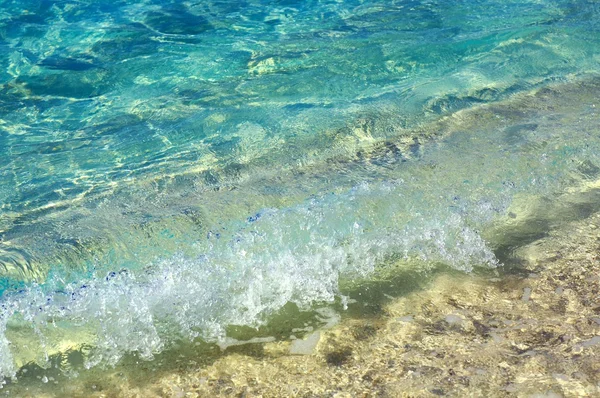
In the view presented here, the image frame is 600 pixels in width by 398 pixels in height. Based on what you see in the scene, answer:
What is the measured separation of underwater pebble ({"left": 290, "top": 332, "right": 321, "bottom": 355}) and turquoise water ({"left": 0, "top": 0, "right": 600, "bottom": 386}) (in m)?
0.33

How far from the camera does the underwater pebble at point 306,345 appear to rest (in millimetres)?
3219

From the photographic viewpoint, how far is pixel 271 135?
218 inches

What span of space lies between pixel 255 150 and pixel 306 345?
2379 mm

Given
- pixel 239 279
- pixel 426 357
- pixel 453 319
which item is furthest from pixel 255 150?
pixel 426 357

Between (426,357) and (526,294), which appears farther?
(526,294)

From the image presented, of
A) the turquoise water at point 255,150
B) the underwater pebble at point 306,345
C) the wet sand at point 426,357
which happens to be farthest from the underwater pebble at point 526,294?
the underwater pebble at point 306,345

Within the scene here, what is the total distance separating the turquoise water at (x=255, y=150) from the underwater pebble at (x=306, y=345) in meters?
0.33

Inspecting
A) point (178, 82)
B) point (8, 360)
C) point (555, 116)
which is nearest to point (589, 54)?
point (555, 116)

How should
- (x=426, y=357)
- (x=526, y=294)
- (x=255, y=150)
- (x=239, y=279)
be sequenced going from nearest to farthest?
(x=426, y=357) → (x=526, y=294) → (x=239, y=279) → (x=255, y=150)

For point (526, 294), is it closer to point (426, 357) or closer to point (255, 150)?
point (426, 357)

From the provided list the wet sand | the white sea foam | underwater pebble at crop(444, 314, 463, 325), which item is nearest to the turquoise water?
the white sea foam

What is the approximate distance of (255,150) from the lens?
5.33 metres

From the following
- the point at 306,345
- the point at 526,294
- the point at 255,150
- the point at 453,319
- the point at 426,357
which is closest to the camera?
the point at 426,357

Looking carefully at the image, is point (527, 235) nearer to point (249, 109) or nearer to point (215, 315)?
point (215, 315)
